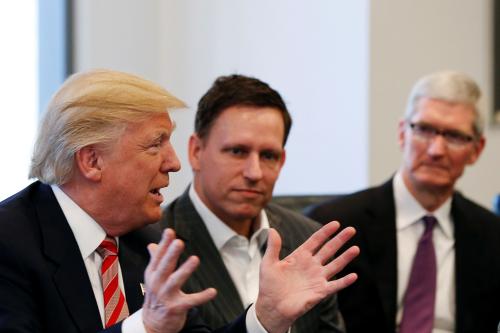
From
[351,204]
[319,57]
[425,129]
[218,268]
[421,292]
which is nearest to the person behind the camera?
[218,268]

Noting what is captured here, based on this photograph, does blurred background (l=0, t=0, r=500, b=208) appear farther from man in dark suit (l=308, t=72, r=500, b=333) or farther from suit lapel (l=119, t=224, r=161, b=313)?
suit lapel (l=119, t=224, r=161, b=313)

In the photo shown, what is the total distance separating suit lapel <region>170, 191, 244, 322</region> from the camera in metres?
2.50

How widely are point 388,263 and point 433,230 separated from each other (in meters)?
0.26

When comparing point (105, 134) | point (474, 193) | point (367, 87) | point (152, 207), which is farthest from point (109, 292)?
point (474, 193)

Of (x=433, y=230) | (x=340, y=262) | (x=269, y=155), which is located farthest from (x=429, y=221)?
(x=340, y=262)

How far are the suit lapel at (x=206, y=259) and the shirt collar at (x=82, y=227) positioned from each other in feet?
1.57

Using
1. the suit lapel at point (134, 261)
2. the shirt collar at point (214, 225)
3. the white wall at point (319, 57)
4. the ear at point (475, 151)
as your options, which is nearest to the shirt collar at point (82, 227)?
the suit lapel at point (134, 261)

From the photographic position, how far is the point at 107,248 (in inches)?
84.3

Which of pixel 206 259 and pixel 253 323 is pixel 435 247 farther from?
pixel 253 323

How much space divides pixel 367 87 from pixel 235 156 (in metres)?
1.71

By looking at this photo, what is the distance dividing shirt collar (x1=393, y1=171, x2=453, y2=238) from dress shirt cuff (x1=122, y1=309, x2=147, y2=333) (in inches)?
58.6

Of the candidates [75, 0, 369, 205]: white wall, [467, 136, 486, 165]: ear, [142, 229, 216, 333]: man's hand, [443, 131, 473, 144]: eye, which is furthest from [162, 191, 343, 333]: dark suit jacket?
[75, 0, 369, 205]: white wall

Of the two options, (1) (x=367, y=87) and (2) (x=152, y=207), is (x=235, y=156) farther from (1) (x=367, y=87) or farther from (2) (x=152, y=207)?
(1) (x=367, y=87)

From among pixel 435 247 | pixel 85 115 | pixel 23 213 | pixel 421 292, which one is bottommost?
pixel 421 292
